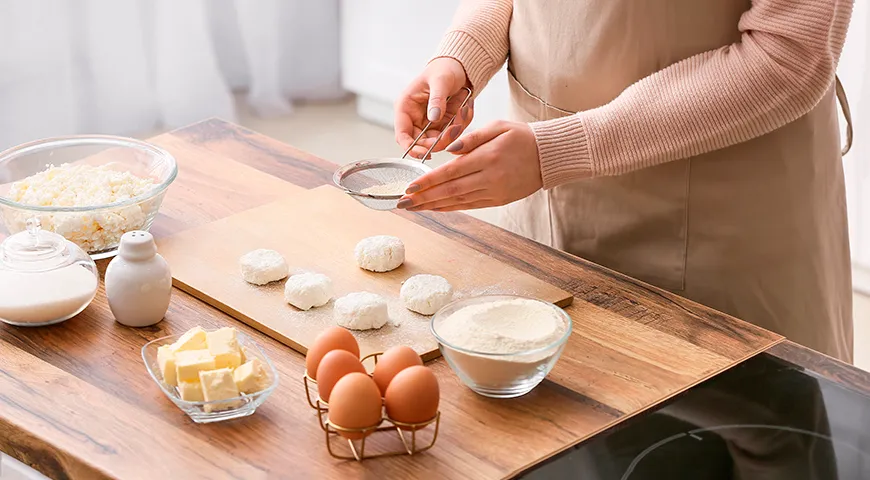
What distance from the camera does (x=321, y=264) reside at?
146cm

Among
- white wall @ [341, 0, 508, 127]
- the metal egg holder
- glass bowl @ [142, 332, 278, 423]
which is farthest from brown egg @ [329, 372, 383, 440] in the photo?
white wall @ [341, 0, 508, 127]

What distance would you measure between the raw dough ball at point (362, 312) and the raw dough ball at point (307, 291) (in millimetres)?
41

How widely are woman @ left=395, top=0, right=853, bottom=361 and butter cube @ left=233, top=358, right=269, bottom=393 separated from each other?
33cm

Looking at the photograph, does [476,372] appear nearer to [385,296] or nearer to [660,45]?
[385,296]

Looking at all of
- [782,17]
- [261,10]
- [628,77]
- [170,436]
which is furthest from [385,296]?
[261,10]

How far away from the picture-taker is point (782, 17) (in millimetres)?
1343

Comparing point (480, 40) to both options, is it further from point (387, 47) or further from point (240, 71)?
point (240, 71)

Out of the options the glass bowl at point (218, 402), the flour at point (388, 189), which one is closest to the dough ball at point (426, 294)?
the flour at point (388, 189)

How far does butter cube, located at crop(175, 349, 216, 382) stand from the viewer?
3.60 ft

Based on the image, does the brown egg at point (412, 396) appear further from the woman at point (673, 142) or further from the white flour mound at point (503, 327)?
the woman at point (673, 142)

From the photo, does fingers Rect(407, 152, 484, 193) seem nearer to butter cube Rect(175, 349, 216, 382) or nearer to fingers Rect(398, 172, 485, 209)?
fingers Rect(398, 172, 485, 209)

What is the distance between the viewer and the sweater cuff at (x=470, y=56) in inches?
66.0

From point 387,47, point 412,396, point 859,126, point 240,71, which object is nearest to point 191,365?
point 412,396

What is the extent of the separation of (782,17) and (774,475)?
0.61 metres
